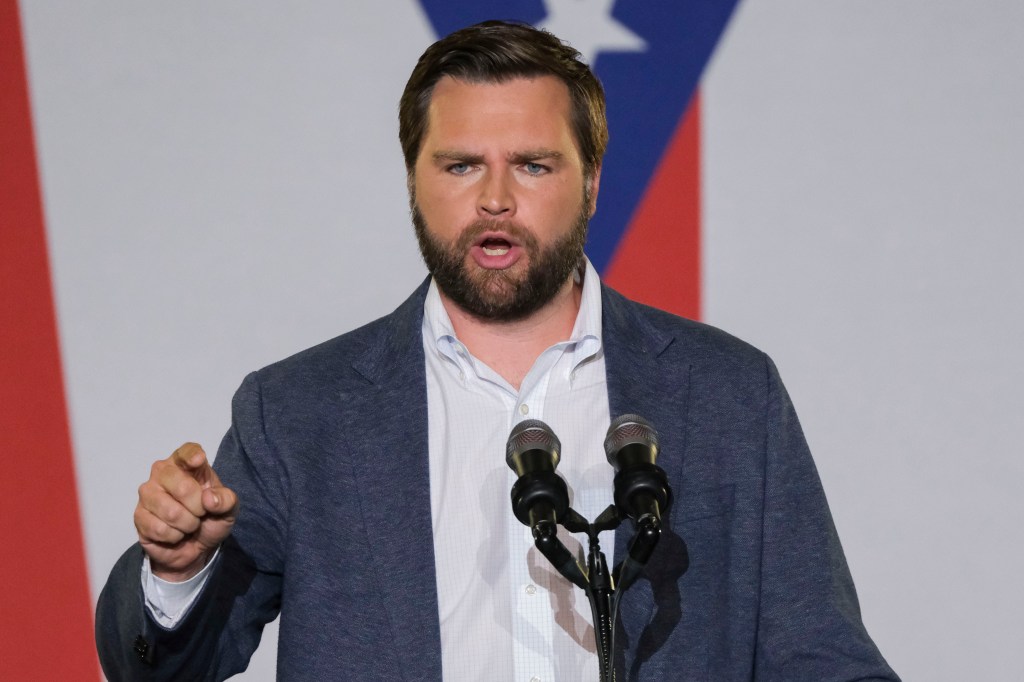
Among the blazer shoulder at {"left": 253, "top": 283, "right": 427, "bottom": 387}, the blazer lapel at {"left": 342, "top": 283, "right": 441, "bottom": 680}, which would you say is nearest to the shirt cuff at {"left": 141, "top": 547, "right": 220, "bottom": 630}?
the blazer lapel at {"left": 342, "top": 283, "right": 441, "bottom": 680}

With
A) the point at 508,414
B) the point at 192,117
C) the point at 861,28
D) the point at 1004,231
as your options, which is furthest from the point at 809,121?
the point at 192,117

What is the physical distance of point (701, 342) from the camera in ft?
6.79

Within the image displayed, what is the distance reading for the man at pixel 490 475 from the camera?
1.80 metres

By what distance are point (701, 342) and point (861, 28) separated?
1.26 metres

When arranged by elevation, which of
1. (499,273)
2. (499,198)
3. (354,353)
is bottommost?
(354,353)

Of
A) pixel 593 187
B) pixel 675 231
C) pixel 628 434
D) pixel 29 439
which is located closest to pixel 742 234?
pixel 675 231

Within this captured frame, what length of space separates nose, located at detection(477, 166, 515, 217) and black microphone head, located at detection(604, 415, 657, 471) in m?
0.62

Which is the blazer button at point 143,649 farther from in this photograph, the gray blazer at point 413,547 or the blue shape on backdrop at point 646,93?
the blue shape on backdrop at point 646,93

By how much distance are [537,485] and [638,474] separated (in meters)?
0.12

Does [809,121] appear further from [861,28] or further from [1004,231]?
[1004,231]

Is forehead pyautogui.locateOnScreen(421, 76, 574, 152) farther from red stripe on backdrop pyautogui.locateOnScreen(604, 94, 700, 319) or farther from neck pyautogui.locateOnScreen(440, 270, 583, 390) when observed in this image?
red stripe on backdrop pyautogui.locateOnScreen(604, 94, 700, 319)

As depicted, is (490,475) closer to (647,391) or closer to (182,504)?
(647,391)

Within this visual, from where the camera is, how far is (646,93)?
2.87 metres

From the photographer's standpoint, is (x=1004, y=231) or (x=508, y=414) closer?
(x=508, y=414)
